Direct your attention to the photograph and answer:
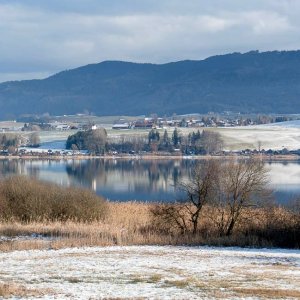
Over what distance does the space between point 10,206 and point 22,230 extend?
573 cm

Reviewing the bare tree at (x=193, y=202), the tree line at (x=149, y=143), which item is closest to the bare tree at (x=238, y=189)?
the bare tree at (x=193, y=202)

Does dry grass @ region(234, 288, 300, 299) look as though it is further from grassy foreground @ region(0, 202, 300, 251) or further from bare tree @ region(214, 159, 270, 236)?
bare tree @ region(214, 159, 270, 236)

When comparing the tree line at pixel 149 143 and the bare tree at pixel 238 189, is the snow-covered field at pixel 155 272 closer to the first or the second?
the bare tree at pixel 238 189

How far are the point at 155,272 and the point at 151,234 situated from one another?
7.98m

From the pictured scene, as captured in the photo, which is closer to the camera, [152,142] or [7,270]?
[7,270]

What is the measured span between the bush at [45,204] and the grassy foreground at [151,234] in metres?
2.27

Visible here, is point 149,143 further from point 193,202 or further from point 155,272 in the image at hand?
point 155,272

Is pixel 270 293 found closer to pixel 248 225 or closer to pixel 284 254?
pixel 284 254

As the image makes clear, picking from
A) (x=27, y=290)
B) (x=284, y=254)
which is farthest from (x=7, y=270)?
(x=284, y=254)

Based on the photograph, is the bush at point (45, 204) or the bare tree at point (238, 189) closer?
the bare tree at point (238, 189)

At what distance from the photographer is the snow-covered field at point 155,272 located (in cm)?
1398

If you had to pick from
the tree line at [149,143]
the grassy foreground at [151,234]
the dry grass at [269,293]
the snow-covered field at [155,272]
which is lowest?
the tree line at [149,143]

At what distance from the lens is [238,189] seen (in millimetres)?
Answer: 26594

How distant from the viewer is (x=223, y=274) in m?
16.5
